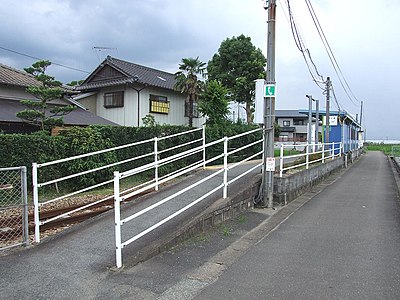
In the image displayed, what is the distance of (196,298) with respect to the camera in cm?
338

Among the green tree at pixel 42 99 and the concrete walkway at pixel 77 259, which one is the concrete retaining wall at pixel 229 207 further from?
the green tree at pixel 42 99

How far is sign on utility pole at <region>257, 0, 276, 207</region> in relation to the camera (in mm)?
7352

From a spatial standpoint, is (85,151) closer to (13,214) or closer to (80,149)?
(80,149)

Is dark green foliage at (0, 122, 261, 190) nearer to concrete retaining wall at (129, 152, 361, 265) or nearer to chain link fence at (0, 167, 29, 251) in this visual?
chain link fence at (0, 167, 29, 251)

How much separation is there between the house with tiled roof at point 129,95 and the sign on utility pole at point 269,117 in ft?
40.0

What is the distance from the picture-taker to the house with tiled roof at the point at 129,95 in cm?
1920

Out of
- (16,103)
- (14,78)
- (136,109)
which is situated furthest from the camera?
(136,109)

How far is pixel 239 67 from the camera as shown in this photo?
24281 mm

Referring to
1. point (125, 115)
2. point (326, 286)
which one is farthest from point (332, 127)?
point (326, 286)

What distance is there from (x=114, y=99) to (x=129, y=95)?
1174 mm

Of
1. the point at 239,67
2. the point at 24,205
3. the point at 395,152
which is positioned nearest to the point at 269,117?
the point at 24,205

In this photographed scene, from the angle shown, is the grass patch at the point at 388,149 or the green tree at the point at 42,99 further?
the grass patch at the point at 388,149

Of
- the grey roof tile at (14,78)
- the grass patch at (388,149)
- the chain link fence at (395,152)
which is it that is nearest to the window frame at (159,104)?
the grey roof tile at (14,78)

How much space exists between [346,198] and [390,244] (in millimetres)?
4313
